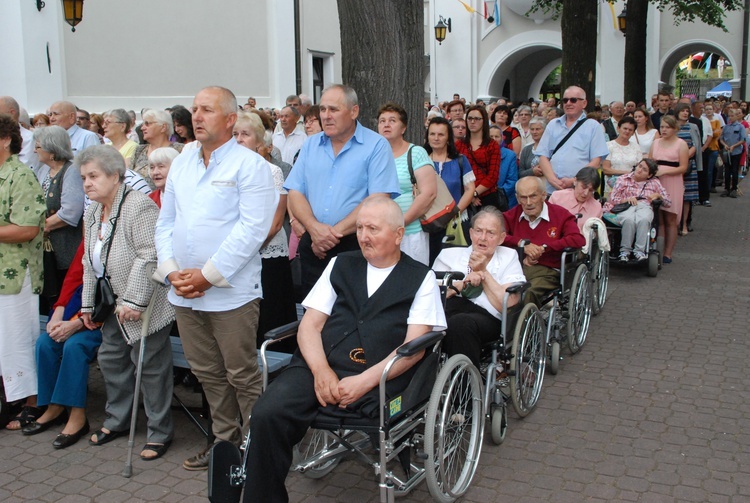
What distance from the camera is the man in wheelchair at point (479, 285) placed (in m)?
4.55

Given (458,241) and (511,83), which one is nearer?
(458,241)

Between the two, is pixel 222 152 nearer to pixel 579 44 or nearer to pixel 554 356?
pixel 554 356

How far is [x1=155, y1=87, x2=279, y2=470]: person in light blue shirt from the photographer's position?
4.14m

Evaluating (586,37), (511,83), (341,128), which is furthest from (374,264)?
(511,83)

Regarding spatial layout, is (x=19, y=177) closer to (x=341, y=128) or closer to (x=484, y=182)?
(x=341, y=128)

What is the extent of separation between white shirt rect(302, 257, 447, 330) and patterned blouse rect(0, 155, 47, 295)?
214 centimetres

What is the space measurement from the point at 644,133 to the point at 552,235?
623 centimetres

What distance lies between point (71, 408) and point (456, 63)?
2436 cm

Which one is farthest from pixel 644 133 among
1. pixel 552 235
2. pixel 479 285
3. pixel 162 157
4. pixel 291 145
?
pixel 162 157

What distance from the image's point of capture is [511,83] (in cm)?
3434

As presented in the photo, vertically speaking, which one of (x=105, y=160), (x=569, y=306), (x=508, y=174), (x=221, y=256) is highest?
(x=105, y=160)

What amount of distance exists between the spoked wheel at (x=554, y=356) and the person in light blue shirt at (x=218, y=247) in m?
2.39

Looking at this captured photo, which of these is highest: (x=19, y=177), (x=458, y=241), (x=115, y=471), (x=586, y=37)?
(x=586, y=37)

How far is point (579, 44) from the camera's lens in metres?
13.7
